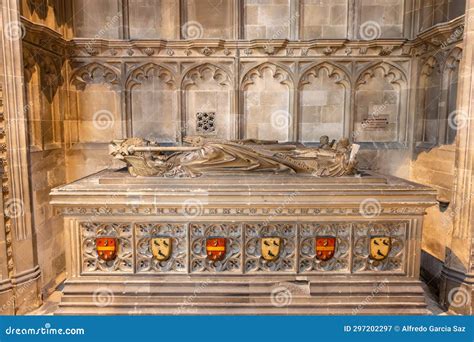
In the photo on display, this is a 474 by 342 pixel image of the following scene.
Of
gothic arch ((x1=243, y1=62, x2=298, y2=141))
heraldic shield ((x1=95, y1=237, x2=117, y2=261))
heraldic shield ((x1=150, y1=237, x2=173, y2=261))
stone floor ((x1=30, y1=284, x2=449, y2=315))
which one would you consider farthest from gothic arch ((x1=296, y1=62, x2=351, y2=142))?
heraldic shield ((x1=95, y1=237, x2=117, y2=261))

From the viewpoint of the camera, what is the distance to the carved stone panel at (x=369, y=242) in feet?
12.0

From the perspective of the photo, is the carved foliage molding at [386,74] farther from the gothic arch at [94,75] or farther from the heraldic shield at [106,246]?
the heraldic shield at [106,246]

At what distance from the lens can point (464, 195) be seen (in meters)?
3.85

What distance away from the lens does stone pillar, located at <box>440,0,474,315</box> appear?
3789mm

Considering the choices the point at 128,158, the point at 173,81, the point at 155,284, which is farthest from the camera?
the point at 173,81

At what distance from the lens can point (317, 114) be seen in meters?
5.48

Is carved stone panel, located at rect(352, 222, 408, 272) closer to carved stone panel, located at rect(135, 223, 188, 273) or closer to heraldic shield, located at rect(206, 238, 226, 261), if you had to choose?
heraldic shield, located at rect(206, 238, 226, 261)

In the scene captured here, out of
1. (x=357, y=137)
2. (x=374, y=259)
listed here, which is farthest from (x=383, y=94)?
(x=374, y=259)

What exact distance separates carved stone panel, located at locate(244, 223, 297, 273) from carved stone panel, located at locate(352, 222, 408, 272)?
26.4 inches

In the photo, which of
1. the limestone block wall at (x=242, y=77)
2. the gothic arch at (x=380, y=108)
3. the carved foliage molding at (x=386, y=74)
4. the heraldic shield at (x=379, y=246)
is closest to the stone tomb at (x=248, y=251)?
the heraldic shield at (x=379, y=246)

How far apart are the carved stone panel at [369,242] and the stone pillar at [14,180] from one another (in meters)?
3.77

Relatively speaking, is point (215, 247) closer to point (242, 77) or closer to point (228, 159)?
point (228, 159)

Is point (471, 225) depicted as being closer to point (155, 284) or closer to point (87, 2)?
point (155, 284)

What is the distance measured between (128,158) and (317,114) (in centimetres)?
305
